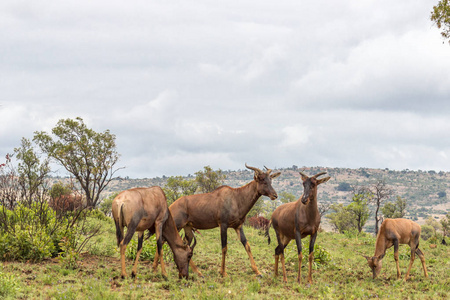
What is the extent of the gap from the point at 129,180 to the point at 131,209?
14587 centimetres

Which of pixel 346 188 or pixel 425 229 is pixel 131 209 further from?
pixel 346 188

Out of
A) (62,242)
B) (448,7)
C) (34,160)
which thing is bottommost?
(62,242)

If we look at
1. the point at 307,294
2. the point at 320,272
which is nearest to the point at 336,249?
the point at 320,272

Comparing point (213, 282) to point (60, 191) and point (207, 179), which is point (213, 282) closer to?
point (60, 191)

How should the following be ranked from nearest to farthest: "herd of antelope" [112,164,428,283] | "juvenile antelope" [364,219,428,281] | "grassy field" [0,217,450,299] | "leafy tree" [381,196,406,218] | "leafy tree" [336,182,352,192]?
"grassy field" [0,217,450,299]
"herd of antelope" [112,164,428,283]
"juvenile antelope" [364,219,428,281]
"leafy tree" [381,196,406,218]
"leafy tree" [336,182,352,192]

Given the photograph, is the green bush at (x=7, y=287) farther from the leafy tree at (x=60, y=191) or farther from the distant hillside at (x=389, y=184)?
the distant hillside at (x=389, y=184)

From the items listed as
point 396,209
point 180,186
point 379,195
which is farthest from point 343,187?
point 180,186

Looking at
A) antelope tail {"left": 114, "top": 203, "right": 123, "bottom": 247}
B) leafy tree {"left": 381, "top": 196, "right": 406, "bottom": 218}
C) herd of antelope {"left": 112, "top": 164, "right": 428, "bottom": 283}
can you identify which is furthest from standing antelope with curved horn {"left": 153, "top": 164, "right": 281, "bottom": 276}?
leafy tree {"left": 381, "top": 196, "right": 406, "bottom": 218}

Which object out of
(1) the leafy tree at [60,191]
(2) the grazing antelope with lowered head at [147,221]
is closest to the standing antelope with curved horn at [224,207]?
(2) the grazing antelope with lowered head at [147,221]

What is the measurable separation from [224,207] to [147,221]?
7.61 ft

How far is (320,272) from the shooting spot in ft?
42.6

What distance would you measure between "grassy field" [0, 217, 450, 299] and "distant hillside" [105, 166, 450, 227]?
12807cm

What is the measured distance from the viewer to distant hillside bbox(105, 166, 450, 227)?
495 feet

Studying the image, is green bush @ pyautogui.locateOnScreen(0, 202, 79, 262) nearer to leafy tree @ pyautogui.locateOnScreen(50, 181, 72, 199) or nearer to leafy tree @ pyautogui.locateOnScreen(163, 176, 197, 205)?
leafy tree @ pyautogui.locateOnScreen(50, 181, 72, 199)
